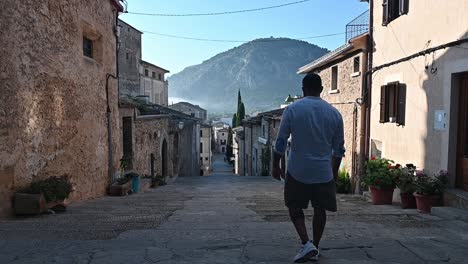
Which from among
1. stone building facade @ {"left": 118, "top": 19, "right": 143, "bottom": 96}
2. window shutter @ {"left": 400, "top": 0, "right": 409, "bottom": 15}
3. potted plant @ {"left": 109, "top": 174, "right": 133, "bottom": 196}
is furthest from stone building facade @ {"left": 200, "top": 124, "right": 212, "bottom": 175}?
window shutter @ {"left": 400, "top": 0, "right": 409, "bottom": 15}

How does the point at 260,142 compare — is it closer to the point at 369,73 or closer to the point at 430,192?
the point at 369,73

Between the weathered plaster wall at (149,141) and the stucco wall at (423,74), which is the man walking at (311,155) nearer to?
the stucco wall at (423,74)

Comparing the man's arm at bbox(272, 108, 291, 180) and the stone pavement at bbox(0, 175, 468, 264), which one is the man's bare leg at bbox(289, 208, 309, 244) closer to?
the stone pavement at bbox(0, 175, 468, 264)

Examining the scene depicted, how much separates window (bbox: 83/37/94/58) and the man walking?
23.4 feet

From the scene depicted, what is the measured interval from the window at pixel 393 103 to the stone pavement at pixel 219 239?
339 centimetres

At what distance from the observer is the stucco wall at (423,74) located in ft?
22.3

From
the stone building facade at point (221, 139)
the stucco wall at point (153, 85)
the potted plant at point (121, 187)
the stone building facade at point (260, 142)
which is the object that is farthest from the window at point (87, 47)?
the stone building facade at point (221, 139)

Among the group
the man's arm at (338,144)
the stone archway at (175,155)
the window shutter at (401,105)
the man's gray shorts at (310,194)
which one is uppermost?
the window shutter at (401,105)

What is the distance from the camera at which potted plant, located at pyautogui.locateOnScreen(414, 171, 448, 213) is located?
6.75 m

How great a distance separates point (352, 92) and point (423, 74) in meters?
4.75

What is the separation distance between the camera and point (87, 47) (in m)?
9.64

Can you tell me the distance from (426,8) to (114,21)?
25.9 feet

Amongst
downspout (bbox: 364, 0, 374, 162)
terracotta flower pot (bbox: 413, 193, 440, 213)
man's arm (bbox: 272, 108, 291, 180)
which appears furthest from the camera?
downspout (bbox: 364, 0, 374, 162)

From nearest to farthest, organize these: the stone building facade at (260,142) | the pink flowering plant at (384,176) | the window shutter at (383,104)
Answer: the pink flowering plant at (384,176), the window shutter at (383,104), the stone building facade at (260,142)
